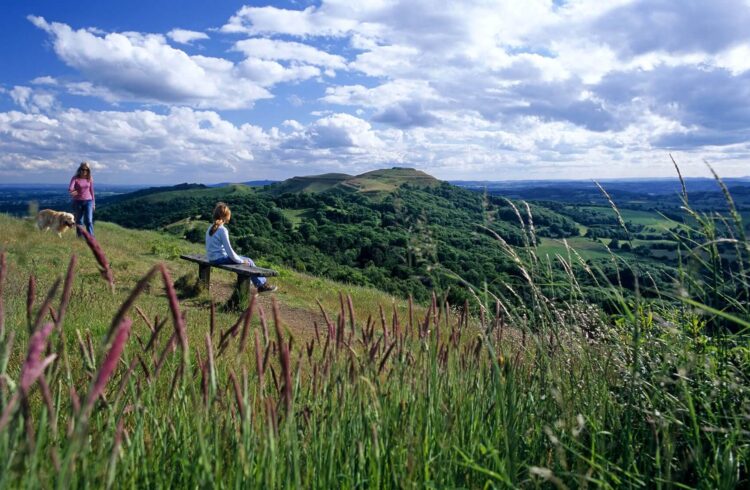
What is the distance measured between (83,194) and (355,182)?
384 feet

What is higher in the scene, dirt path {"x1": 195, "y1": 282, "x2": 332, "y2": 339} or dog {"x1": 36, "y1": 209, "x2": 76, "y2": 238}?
dog {"x1": 36, "y1": 209, "x2": 76, "y2": 238}

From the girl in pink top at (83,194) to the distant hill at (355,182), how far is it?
96355 millimetres

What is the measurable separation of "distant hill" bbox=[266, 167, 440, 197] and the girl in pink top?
9635 centimetres

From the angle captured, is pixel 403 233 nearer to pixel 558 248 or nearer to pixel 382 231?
pixel 558 248

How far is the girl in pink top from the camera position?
14555 millimetres

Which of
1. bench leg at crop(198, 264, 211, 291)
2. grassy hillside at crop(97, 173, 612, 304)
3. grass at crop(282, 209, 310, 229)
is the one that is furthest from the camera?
grass at crop(282, 209, 310, 229)

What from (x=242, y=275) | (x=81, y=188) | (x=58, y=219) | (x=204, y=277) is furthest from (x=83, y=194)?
(x=242, y=275)

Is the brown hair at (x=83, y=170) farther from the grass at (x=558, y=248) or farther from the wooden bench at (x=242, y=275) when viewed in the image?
the grass at (x=558, y=248)

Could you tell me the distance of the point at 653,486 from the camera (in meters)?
2.14

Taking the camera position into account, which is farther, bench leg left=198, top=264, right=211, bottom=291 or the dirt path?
bench leg left=198, top=264, right=211, bottom=291

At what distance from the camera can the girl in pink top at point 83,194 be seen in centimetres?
1455

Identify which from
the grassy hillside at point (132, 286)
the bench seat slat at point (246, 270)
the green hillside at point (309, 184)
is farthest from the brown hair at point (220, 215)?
the green hillside at point (309, 184)

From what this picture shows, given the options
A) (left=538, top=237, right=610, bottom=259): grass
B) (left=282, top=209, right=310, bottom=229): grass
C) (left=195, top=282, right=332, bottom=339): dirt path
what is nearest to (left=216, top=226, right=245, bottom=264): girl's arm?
(left=195, top=282, right=332, bottom=339): dirt path

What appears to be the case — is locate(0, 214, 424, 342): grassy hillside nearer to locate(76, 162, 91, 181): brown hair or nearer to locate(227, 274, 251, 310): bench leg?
locate(227, 274, 251, 310): bench leg
